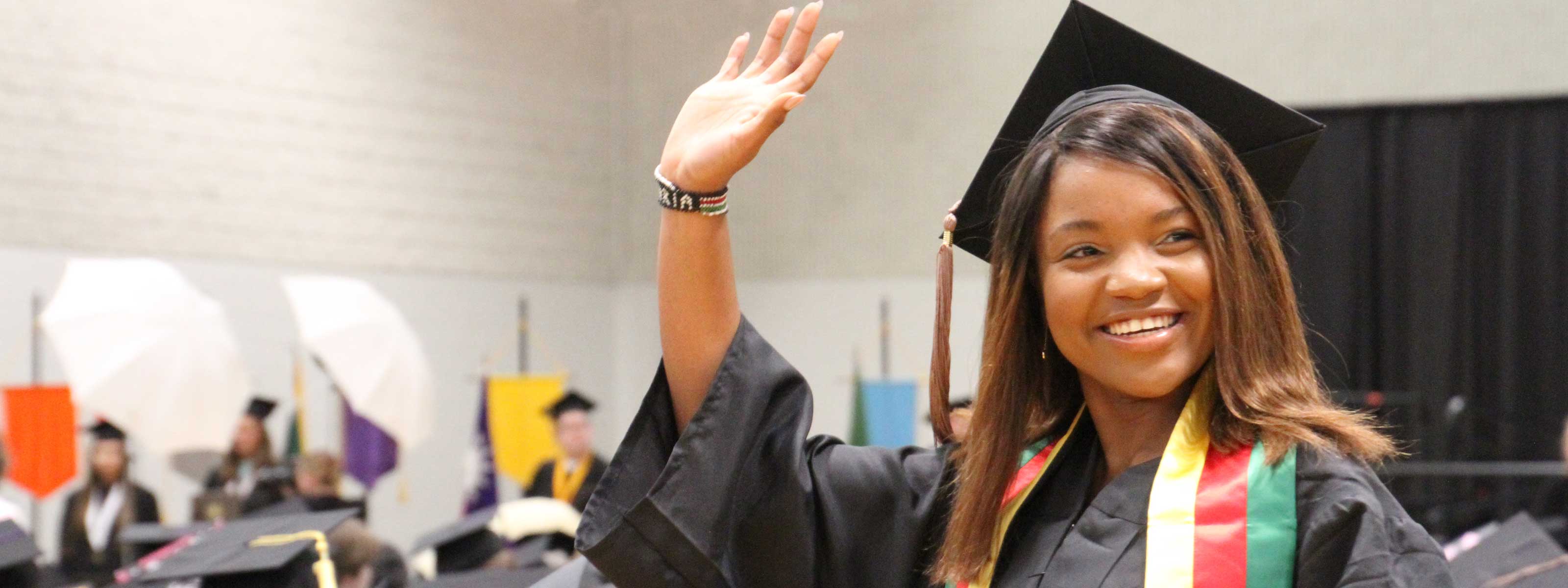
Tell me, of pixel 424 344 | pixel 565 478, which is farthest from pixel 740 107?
pixel 424 344

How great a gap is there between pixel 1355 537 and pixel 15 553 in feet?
8.16

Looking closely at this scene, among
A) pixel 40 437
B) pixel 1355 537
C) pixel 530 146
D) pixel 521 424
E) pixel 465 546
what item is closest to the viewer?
pixel 1355 537

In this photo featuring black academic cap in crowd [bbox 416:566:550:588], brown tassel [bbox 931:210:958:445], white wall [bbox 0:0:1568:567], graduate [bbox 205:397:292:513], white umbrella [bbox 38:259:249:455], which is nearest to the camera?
brown tassel [bbox 931:210:958:445]

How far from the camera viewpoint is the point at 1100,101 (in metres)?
1.63

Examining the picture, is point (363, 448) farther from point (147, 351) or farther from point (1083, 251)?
point (1083, 251)

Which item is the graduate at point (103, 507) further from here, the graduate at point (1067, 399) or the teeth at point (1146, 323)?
the teeth at point (1146, 323)

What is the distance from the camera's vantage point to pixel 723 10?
10602 millimetres

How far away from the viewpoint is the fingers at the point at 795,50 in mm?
1588

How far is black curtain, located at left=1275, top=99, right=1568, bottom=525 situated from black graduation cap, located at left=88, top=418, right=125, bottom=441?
6948mm

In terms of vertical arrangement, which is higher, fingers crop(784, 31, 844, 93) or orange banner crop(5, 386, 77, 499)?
fingers crop(784, 31, 844, 93)

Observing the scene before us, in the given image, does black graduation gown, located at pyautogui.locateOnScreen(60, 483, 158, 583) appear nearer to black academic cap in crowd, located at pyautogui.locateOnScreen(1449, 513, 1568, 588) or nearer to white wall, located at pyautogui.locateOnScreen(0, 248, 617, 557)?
white wall, located at pyautogui.locateOnScreen(0, 248, 617, 557)

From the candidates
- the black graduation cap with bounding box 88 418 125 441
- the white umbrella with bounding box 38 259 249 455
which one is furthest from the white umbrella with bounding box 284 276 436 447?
the black graduation cap with bounding box 88 418 125 441

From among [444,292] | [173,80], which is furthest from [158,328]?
[444,292]

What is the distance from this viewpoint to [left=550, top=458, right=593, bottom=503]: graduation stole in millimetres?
8703
